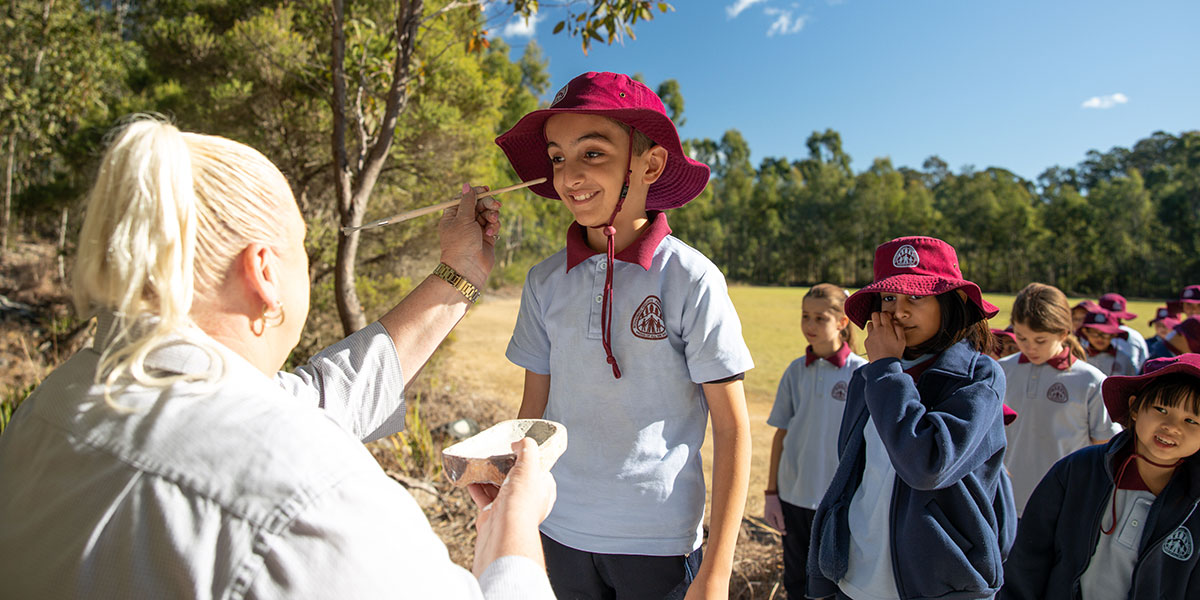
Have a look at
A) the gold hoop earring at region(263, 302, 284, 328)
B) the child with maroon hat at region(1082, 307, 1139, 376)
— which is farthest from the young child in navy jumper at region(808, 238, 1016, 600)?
the child with maroon hat at region(1082, 307, 1139, 376)

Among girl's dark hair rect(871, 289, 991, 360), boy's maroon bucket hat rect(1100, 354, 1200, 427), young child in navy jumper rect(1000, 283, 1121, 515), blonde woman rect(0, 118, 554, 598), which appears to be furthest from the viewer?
young child in navy jumper rect(1000, 283, 1121, 515)

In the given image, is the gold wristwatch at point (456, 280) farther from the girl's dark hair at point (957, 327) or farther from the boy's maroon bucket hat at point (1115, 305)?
the boy's maroon bucket hat at point (1115, 305)

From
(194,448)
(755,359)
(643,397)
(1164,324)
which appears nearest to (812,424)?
(643,397)

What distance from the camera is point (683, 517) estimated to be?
1.75m

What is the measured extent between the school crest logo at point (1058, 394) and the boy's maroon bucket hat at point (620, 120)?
2.71m

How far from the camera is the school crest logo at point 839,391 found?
342 centimetres

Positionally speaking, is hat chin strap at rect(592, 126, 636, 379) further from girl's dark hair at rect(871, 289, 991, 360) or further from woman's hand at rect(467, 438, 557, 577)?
girl's dark hair at rect(871, 289, 991, 360)

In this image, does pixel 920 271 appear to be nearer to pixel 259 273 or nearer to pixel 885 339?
pixel 885 339

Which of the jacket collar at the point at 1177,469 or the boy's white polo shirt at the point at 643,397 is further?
the jacket collar at the point at 1177,469

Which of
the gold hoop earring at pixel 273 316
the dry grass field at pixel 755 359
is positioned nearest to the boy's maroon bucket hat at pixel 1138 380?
the gold hoop earring at pixel 273 316

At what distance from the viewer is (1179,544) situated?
1.93 m

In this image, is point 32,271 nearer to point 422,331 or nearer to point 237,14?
point 237,14

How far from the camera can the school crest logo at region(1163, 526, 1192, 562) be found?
1.92 m

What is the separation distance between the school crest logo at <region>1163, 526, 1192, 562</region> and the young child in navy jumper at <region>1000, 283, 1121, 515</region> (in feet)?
5.54
